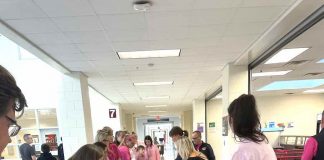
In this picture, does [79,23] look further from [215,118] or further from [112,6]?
[215,118]

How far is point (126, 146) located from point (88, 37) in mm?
2555

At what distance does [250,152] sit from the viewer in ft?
5.89

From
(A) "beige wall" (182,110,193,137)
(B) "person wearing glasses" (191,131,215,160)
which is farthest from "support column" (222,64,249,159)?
(A) "beige wall" (182,110,193,137)

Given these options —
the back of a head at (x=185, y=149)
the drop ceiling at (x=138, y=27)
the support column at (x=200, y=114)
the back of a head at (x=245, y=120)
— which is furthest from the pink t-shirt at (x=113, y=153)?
the support column at (x=200, y=114)

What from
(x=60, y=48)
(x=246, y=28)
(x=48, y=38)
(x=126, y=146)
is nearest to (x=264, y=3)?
(x=246, y=28)

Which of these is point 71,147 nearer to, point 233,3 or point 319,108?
point 233,3

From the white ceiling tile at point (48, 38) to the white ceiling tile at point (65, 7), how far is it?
734 mm

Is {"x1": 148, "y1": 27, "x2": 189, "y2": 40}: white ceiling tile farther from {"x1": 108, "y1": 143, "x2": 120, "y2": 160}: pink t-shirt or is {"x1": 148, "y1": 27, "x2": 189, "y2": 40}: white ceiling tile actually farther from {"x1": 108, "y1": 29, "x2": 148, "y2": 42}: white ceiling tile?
{"x1": 108, "y1": 143, "x2": 120, "y2": 160}: pink t-shirt

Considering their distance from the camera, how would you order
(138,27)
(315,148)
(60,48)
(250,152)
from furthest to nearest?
1. (60,48)
2. (138,27)
3. (315,148)
4. (250,152)

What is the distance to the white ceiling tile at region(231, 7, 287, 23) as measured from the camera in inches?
143

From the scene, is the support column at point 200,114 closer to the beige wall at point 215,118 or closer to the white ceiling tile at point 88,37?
the beige wall at point 215,118

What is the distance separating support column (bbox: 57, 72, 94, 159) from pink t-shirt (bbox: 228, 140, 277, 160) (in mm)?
5393

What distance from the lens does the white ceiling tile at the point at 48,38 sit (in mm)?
4164

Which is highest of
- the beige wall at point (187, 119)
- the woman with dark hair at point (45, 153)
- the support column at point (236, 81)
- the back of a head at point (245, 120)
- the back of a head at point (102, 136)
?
the support column at point (236, 81)
